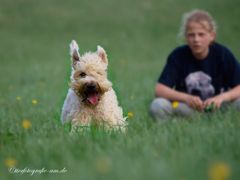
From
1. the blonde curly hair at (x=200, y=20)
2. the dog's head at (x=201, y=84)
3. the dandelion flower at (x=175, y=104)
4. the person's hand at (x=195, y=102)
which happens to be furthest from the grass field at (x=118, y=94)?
the blonde curly hair at (x=200, y=20)

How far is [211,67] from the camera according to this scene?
873cm

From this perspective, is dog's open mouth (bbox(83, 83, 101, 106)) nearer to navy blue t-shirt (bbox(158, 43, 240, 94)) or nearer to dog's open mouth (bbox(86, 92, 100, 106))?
dog's open mouth (bbox(86, 92, 100, 106))

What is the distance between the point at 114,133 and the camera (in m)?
5.75

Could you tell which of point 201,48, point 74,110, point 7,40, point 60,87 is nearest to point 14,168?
point 74,110

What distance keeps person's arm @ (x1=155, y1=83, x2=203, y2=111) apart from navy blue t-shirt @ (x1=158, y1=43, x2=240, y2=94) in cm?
11

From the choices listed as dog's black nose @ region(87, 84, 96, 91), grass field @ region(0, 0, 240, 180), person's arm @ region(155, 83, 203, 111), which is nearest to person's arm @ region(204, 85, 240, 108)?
person's arm @ region(155, 83, 203, 111)

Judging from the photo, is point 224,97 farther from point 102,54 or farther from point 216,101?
point 102,54

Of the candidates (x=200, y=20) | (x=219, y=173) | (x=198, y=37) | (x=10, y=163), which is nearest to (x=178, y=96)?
(x=198, y=37)

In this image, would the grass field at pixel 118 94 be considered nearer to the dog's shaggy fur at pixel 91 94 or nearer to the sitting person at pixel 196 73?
the dog's shaggy fur at pixel 91 94

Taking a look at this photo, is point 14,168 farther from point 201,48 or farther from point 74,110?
point 201,48

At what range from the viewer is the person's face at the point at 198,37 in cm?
842

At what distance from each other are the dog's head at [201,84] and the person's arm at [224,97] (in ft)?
1.35

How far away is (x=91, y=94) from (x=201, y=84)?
7.64 ft

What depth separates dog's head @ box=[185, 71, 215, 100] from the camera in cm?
867
